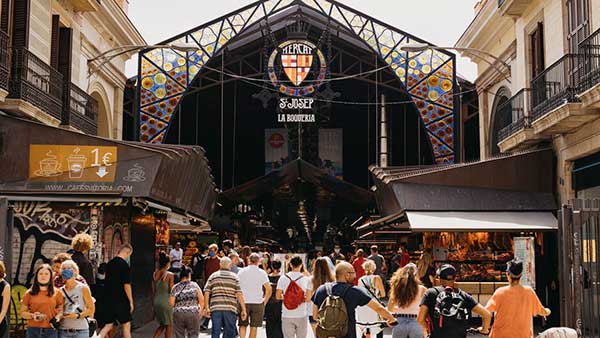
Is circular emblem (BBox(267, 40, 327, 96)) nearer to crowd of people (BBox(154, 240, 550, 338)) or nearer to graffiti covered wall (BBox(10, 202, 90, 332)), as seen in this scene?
crowd of people (BBox(154, 240, 550, 338))

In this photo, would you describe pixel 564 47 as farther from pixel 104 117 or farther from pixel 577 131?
pixel 104 117

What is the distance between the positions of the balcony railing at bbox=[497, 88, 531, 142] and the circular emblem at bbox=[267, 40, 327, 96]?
1023 centimetres

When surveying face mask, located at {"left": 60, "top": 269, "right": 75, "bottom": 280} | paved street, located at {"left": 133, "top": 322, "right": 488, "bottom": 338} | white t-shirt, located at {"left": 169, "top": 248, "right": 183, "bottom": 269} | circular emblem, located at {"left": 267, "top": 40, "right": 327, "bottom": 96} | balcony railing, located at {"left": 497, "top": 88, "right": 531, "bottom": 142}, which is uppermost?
circular emblem, located at {"left": 267, "top": 40, "right": 327, "bottom": 96}

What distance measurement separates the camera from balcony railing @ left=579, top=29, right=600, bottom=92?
16.5m

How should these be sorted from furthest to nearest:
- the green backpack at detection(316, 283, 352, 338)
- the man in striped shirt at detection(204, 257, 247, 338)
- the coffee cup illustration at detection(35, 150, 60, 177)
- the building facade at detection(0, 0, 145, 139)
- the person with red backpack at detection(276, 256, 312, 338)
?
the building facade at detection(0, 0, 145, 139)
the coffee cup illustration at detection(35, 150, 60, 177)
the man in striped shirt at detection(204, 257, 247, 338)
the person with red backpack at detection(276, 256, 312, 338)
the green backpack at detection(316, 283, 352, 338)

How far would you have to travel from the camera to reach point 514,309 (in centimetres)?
934

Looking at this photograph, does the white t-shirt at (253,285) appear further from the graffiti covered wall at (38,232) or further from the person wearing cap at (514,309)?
the person wearing cap at (514,309)

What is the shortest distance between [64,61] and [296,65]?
1093 centimetres

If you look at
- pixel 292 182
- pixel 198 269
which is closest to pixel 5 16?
pixel 198 269

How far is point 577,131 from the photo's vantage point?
18.9 meters

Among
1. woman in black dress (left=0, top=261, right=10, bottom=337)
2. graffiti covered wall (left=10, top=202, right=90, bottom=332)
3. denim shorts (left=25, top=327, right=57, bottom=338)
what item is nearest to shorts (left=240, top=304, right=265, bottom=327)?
graffiti covered wall (left=10, top=202, right=90, bottom=332)

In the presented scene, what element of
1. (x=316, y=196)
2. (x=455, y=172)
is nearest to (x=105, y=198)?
(x=455, y=172)

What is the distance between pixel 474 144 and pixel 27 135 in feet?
80.5

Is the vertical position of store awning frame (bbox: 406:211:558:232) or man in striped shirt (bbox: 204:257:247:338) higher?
store awning frame (bbox: 406:211:558:232)
